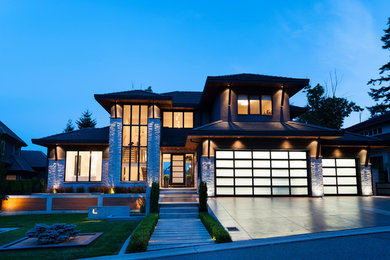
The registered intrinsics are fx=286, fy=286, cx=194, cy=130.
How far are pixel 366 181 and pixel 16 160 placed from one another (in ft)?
106

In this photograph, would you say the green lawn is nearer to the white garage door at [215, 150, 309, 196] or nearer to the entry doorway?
the white garage door at [215, 150, 309, 196]

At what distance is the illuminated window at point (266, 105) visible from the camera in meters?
18.8

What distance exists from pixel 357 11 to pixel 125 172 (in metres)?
147

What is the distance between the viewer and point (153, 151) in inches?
776

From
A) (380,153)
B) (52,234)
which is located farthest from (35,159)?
(380,153)

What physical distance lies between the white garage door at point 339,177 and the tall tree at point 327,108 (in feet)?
56.3

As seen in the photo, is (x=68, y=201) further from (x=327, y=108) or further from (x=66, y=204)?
(x=327, y=108)

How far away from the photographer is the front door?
2241 cm

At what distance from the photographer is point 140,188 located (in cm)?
1847

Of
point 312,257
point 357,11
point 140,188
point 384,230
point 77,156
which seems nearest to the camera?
point 312,257

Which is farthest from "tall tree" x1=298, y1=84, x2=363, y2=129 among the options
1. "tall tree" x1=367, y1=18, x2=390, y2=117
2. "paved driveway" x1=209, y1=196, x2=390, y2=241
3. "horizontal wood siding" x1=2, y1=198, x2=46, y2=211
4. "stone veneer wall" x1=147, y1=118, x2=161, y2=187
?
"horizontal wood siding" x1=2, y1=198, x2=46, y2=211

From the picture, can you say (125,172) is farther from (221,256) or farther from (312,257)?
(312,257)

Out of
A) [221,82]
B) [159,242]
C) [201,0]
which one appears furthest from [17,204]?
[201,0]

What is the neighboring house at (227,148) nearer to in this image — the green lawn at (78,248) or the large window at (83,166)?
the large window at (83,166)
